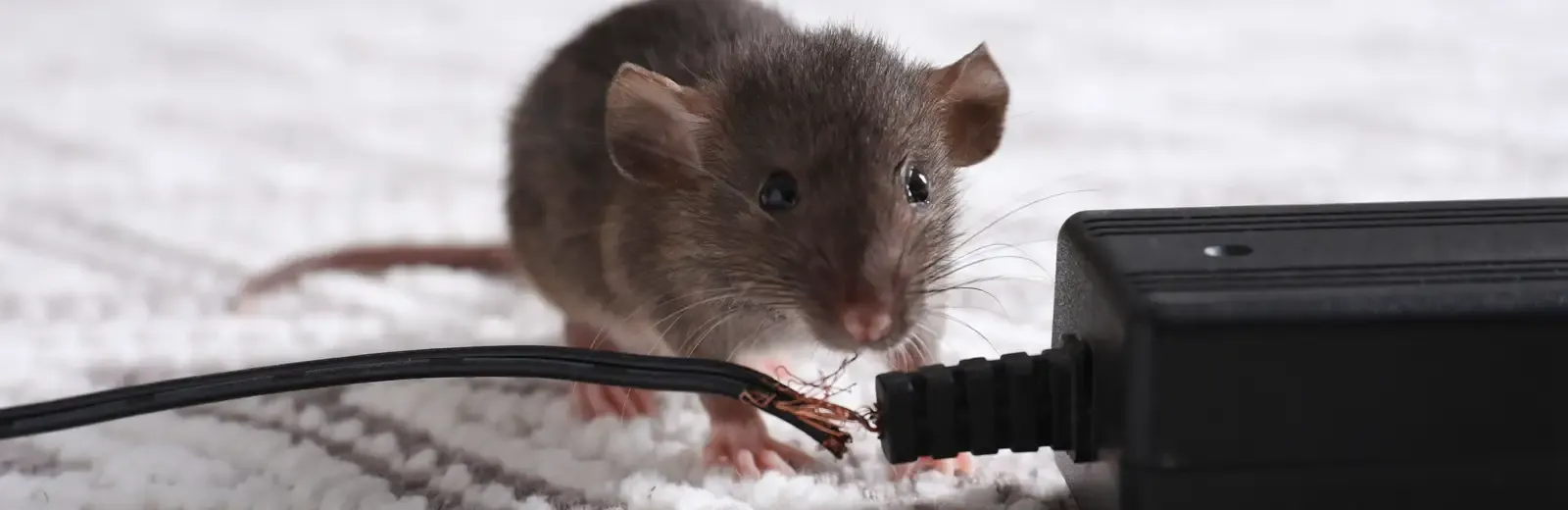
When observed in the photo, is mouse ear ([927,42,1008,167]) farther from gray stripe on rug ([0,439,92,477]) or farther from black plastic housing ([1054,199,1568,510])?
gray stripe on rug ([0,439,92,477])

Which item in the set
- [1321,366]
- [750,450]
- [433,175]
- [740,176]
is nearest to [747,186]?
[740,176]

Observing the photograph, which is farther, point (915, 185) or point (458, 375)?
point (915, 185)

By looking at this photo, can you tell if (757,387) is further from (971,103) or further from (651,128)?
(971,103)

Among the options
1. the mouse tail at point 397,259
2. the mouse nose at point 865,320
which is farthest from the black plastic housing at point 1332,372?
the mouse tail at point 397,259

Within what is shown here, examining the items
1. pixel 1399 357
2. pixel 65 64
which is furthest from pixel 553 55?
pixel 65 64

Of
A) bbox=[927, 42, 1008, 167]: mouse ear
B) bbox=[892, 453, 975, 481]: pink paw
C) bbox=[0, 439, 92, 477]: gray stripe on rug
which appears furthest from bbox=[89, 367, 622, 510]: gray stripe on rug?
bbox=[927, 42, 1008, 167]: mouse ear

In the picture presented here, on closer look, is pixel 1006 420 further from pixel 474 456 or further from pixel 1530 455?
pixel 474 456
